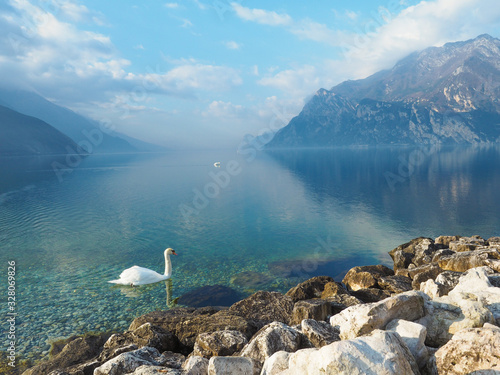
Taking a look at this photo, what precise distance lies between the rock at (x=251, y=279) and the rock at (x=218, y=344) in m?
14.1

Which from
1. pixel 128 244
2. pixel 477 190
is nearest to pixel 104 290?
pixel 128 244

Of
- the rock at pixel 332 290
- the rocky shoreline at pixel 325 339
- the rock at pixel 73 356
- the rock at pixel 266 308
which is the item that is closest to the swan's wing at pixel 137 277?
the rocky shoreline at pixel 325 339

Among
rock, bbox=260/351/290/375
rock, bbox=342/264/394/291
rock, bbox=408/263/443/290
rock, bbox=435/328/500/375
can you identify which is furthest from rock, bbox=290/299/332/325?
rock, bbox=408/263/443/290

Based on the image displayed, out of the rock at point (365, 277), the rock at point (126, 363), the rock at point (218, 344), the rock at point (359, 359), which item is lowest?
the rock at point (365, 277)

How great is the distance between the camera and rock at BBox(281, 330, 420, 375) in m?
5.93

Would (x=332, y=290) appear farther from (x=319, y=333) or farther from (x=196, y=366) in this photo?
(x=196, y=366)

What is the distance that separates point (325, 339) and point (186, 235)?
3180cm

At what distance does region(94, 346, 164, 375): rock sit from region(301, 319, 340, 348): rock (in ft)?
15.7

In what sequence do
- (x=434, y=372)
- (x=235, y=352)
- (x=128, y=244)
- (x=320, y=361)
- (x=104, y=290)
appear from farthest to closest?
(x=128, y=244)
(x=104, y=290)
(x=235, y=352)
(x=434, y=372)
(x=320, y=361)

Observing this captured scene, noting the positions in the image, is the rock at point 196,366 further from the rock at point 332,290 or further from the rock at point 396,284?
the rock at point 396,284

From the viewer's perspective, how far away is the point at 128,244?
35219mm

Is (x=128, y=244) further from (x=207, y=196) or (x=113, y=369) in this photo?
(x=207, y=196)

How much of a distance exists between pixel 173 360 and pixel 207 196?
5866 cm

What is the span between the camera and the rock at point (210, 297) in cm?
2136
